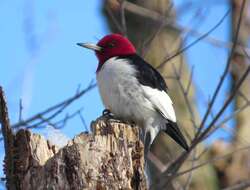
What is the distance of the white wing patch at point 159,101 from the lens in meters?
5.28

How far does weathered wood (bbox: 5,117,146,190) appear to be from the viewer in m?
3.65

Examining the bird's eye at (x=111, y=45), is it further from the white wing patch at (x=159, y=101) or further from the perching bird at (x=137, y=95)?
the white wing patch at (x=159, y=101)

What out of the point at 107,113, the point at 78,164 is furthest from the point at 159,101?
the point at 78,164

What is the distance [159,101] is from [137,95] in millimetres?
185

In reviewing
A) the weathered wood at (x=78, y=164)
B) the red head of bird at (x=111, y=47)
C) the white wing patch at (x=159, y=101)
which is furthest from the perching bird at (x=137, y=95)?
the weathered wood at (x=78, y=164)

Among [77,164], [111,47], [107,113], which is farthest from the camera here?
[111,47]

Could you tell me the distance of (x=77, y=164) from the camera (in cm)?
367

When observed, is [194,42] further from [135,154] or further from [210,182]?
[210,182]

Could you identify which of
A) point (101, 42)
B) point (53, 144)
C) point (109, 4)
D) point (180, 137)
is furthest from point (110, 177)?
point (109, 4)

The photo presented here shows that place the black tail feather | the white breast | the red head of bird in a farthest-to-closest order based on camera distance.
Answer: the red head of bird → the black tail feather → the white breast

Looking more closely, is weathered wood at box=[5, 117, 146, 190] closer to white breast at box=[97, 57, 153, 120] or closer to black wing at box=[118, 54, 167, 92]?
white breast at box=[97, 57, 153, 120]

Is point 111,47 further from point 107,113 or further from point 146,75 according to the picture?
point 107,113

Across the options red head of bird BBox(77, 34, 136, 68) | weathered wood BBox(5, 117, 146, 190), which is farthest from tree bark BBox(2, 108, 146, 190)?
red head of bird BBox(77, 34, 136, 68)

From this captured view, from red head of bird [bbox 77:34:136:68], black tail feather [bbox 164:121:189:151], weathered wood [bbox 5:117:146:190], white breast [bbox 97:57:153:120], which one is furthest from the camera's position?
red head of bird [bbox 77:34:136:68]
